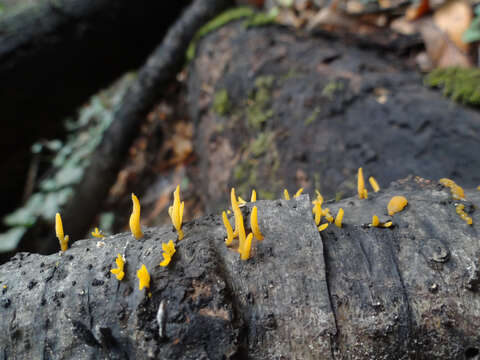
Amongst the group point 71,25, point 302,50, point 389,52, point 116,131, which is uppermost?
point 71,25

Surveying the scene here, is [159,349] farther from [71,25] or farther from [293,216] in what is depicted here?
[71,25]

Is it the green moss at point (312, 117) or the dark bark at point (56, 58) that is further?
the dark bark at point (56, 58)

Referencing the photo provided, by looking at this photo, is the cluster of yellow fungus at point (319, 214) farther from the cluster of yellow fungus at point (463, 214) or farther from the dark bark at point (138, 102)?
the dark bark at point (138, 102)

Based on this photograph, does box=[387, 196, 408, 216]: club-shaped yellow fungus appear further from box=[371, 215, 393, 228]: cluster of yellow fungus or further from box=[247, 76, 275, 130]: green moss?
box=[247, 76, 275, 130]: green moss

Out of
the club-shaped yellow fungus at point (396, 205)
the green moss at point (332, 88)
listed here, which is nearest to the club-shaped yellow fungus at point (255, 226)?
the club-shaped yellow fungus at point (396, 205)

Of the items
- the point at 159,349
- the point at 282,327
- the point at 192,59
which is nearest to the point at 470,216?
the point at 282,327

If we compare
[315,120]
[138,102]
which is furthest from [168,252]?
[138,102]
